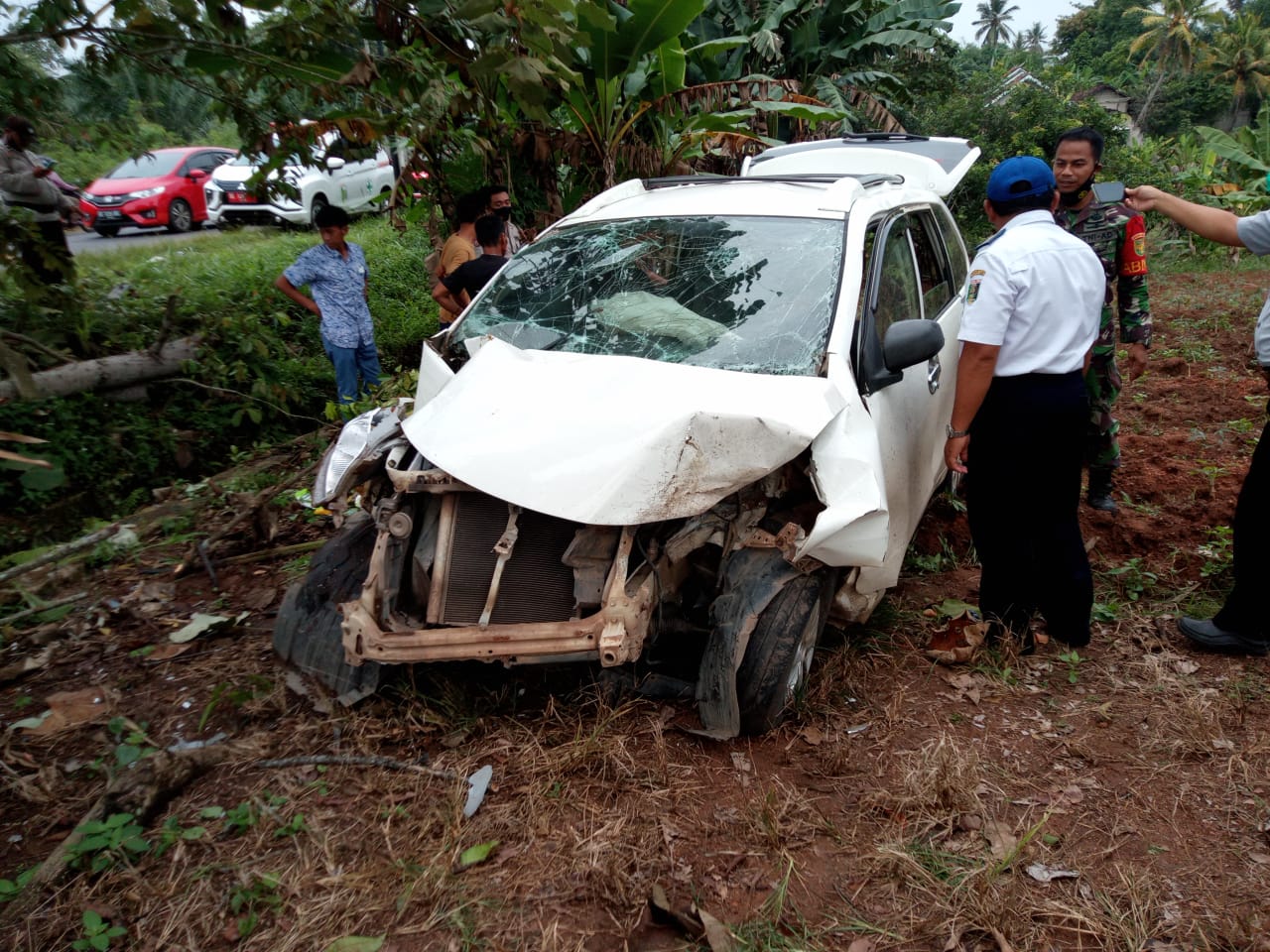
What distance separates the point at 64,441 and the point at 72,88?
2830 mm

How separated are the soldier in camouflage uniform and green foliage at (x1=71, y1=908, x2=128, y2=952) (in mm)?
4667

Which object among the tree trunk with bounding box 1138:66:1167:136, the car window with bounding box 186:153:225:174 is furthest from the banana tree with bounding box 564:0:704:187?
the tree trunk with bounding box 1138:66:1167:136

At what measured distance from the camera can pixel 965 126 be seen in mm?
16188

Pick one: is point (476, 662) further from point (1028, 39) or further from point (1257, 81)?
point (1028, 39)

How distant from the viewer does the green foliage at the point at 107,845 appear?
2557 millimetres

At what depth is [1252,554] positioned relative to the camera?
3.33m

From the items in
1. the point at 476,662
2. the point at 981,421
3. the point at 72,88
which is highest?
the point at 72,88

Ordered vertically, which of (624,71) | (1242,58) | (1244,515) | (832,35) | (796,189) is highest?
(1242,58)

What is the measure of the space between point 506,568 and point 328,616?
830 mm

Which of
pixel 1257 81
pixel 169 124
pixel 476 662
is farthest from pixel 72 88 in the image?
pixel 1257 81

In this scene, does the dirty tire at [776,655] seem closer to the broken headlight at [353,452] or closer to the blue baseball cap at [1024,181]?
the broken headlight at [353,452]

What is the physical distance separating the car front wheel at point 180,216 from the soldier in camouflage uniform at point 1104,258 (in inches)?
522

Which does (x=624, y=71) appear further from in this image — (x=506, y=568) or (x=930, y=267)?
(x=506, y=568)

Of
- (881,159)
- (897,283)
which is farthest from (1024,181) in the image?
(881,159)
